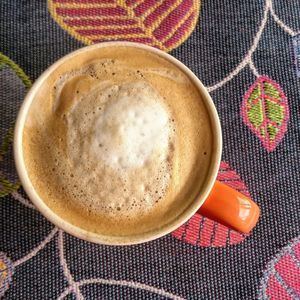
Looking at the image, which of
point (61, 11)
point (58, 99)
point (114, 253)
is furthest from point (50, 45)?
point (114, 253)

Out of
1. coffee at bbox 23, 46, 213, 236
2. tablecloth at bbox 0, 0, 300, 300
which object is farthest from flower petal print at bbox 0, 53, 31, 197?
coffee at bbox 23, 46, 213, 236

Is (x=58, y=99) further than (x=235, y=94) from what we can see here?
No

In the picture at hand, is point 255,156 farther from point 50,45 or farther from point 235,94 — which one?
point 50,45

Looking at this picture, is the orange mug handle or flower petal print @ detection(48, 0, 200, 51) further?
flower petal print @ detection(48, 0, 200, 51)

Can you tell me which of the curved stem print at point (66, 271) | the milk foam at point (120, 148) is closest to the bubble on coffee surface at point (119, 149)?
the milk foam at point (120, 148)

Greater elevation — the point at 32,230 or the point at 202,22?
the point at 202,22

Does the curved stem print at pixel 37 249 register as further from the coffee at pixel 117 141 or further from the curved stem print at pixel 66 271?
the coffee at pixel 117 141

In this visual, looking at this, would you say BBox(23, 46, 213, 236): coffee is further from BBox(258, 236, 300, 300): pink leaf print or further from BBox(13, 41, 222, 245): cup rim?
BBox(258, 236, 300, 300): pink leaf print

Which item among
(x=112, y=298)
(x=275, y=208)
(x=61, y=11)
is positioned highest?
(x=61, y=11)
